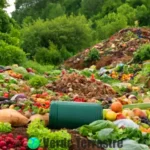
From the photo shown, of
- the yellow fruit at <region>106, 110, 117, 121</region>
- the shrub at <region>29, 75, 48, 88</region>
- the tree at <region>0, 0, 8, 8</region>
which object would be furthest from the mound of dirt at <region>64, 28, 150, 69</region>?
the yellow fruit at <region>106, 110, 117, 121</region>

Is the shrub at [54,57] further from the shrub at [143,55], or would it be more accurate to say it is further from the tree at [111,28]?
the shrub at [143,55]

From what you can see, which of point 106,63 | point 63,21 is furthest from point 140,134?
point 63,21

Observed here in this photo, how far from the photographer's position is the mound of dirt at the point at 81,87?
13.0 meters

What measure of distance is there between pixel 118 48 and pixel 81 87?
11987mm

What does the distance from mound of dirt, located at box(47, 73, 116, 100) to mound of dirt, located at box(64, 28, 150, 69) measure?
28.5 ft

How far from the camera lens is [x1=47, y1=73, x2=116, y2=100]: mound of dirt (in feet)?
42.7

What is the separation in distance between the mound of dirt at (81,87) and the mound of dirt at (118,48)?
8.68 meters

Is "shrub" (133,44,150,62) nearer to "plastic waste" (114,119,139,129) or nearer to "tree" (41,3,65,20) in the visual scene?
"plastic waste" (114,119,139,129)

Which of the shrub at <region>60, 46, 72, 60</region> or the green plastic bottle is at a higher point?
the shrub at <region>60, 46, 72, 60</region>

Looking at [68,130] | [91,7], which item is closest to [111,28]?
[91,7]

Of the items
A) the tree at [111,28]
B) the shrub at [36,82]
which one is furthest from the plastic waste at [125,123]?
the tree at [111,28]

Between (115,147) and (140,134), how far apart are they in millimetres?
594

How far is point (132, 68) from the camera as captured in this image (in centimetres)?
1928

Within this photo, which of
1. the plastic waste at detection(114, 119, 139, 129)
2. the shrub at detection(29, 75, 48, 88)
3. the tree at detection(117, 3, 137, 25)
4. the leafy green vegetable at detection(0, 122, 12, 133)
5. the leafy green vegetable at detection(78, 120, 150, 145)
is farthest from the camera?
the tree at detection(117, 3, 137, 25)
